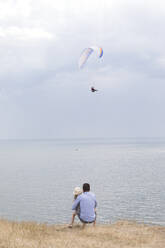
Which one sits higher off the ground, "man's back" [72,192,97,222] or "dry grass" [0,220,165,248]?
"man's back" [72,192,97,222]

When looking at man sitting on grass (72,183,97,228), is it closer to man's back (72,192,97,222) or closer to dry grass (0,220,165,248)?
man's back (72,192,97,222)

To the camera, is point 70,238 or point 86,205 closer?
point 70,238

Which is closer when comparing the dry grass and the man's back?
the dry grass

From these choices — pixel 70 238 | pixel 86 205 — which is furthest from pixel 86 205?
pixel 70 238

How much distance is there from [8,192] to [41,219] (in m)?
18.6

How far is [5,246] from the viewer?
8.34 m

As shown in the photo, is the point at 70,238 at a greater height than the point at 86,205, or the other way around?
the point at 86,205

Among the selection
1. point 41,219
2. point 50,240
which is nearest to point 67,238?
point 50,240

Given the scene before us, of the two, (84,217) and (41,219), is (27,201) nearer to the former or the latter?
(41,219)

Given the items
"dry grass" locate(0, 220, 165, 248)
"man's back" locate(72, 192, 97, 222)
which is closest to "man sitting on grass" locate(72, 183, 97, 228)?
"man's back" locate(72, 192, 97, 222)

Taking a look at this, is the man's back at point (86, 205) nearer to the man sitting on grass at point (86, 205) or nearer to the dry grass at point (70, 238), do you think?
the man sitting on grass at point (86, 205)

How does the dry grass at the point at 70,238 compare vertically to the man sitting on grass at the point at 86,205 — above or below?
below

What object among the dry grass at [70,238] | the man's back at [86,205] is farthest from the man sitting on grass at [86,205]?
the dry grass at [70,238]

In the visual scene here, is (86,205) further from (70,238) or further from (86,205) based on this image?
(70,238)
